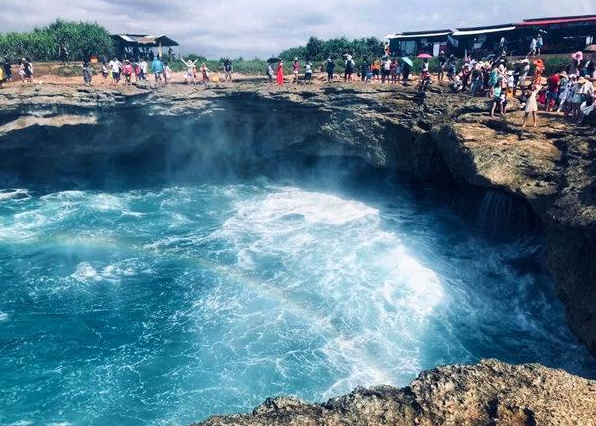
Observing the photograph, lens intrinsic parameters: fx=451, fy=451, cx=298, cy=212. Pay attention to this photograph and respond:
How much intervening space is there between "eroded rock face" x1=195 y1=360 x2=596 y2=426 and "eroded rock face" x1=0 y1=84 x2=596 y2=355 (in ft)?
33.3

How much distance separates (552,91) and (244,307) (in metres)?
18.8

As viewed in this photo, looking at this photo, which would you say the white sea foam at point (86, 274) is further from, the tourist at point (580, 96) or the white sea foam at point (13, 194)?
the tourist at point (580, 96)

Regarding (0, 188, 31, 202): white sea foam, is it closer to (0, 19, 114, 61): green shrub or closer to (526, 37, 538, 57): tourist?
(0, 19, 114, 61): green shrub

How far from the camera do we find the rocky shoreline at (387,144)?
7.56 meters

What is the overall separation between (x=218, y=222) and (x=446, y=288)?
46.0 ft

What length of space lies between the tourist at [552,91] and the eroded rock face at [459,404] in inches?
765

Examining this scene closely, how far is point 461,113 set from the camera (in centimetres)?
2450

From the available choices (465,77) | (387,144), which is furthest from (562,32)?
(387,144)

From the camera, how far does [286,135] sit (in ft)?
106

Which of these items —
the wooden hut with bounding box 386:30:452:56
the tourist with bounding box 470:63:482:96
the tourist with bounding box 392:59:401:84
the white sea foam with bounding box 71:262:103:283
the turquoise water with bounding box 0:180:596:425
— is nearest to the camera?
the turquoise water with bounding box 0:180:596:425

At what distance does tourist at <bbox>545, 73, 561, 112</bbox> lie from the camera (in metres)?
22.9

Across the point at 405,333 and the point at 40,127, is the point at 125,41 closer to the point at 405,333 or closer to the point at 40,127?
the point at 40,127

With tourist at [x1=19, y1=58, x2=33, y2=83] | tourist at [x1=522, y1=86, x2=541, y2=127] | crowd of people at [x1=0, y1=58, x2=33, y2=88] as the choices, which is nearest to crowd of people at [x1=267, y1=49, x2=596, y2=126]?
tourist at [x1=522, y1=86, x2=541, y2=127]

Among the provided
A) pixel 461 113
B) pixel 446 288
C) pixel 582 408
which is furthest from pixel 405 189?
pixel 582 408
